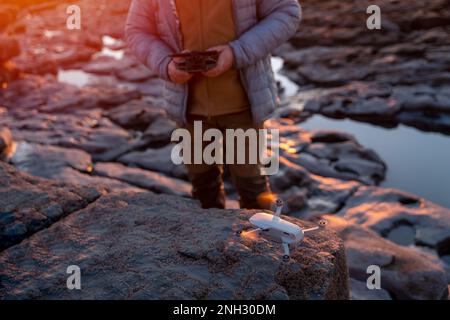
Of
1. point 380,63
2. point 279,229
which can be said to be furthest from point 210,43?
point 380,63

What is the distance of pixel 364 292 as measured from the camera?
2682 millimetres

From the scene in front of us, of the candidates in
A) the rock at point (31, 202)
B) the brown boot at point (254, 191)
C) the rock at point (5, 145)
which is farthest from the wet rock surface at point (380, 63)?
the rock at point (31, 202)

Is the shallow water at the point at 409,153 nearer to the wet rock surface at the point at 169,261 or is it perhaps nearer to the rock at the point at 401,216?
the rock at the point at 401,216

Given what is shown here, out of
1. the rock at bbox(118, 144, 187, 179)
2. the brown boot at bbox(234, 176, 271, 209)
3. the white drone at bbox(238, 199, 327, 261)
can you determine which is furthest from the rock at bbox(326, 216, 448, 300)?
the rock at bbox(118, 144, 187, 179)

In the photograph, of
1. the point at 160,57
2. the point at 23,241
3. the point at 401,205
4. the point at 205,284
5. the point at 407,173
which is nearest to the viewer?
the point at 205,284

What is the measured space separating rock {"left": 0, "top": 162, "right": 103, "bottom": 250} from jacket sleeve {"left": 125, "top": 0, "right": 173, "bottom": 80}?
0.70 meters

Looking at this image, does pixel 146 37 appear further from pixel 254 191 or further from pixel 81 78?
pixel 81 78

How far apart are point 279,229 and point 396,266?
1502 millimetres

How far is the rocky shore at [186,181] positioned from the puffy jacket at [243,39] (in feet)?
1.94

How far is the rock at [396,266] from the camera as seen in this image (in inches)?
105
